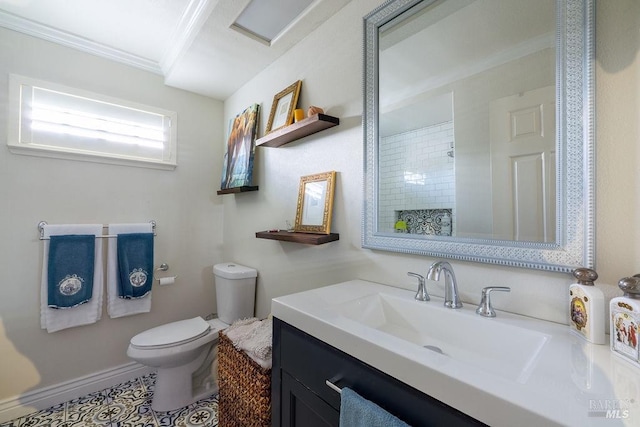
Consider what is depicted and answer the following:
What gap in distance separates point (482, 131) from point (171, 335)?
2.00 m

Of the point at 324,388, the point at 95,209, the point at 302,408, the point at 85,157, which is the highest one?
the point at 85,157

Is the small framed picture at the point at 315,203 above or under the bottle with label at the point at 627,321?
above

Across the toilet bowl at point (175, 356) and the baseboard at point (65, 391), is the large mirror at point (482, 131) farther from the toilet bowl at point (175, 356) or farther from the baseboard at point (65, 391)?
the baseboard at point (65, 391)

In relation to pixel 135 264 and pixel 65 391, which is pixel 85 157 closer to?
pixel 135 264

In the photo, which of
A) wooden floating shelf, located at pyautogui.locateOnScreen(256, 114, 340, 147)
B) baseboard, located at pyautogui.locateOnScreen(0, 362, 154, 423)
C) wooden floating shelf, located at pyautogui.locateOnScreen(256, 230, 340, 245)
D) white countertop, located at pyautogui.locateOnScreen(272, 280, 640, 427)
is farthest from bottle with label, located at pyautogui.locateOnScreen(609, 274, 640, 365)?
baseboard, located at pyautogui.locateOnScreen(0, 362, 154, 423)

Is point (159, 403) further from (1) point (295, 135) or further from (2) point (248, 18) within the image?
(2) point (248, 18)

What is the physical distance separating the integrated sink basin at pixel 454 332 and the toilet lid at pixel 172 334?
123 centimetres

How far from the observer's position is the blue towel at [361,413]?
65cm

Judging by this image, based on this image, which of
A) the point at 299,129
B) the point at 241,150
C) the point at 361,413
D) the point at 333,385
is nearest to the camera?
the point at 361,413

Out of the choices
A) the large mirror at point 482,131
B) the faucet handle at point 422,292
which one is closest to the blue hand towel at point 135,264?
the large mirror at point 482,131

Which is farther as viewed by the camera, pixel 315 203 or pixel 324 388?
pixel 315 203

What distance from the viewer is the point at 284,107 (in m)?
1.86

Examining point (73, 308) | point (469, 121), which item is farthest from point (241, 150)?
point (469, 121)

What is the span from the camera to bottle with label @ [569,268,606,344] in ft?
2.31
